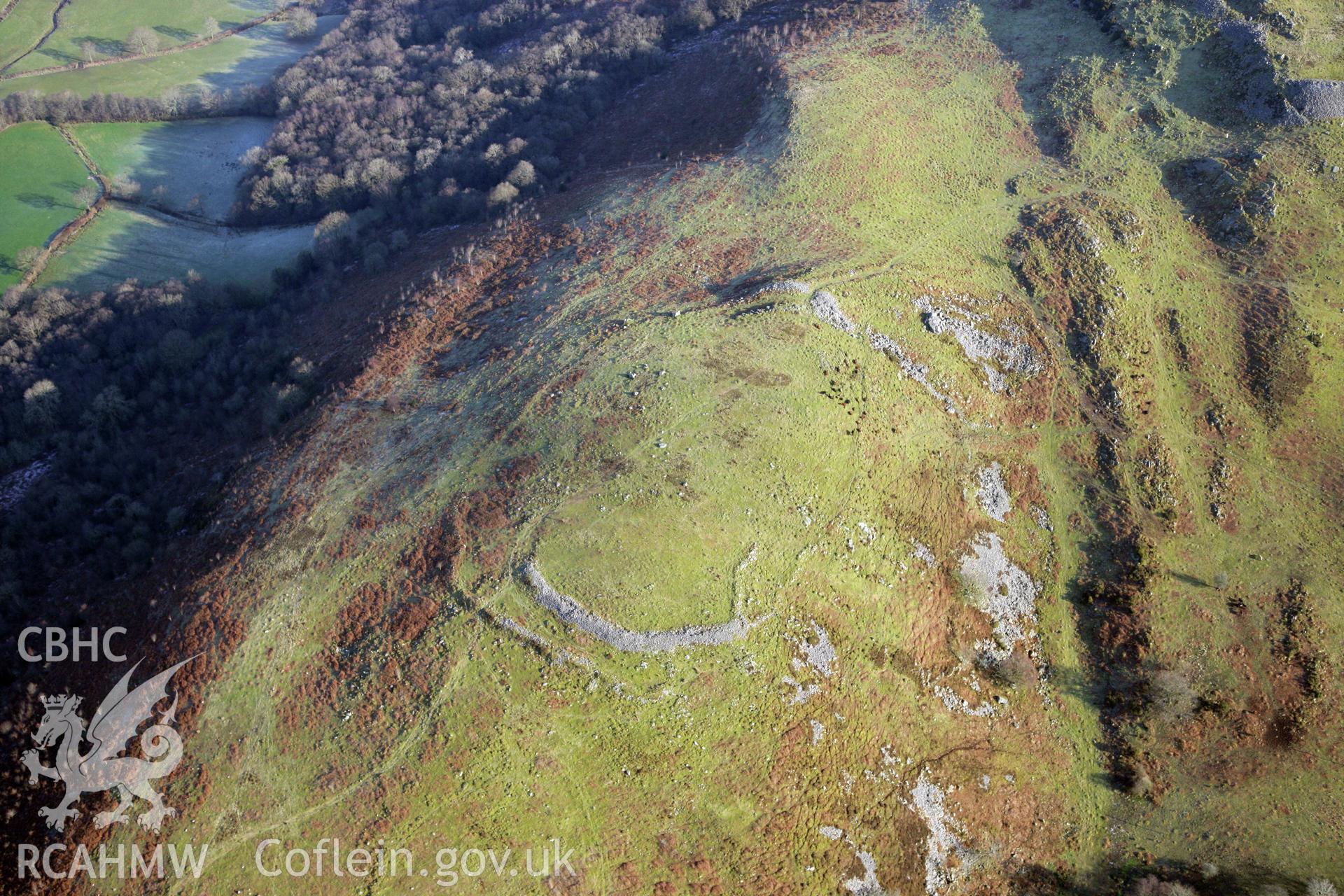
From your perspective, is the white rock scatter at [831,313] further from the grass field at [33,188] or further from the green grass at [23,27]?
the green grass at [23,27]

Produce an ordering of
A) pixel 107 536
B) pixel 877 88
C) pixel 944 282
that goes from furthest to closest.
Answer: pixel 877 88 < pixel 944 282 < pixel 107 536

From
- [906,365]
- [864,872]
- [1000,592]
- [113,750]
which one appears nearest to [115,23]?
[113,750]

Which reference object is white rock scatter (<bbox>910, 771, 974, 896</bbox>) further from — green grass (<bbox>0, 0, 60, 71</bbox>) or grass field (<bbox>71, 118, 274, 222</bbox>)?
green grass (<bbox>0, 0, 60, 71</bbox>)

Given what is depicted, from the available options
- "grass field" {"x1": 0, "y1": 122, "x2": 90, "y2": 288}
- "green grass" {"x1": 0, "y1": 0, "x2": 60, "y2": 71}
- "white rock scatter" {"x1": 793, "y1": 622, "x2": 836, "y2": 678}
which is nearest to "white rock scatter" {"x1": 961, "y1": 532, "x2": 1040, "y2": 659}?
"white rock scatter" {"x1": 793, "y1": 622, "x2": 836, "y2": 678}

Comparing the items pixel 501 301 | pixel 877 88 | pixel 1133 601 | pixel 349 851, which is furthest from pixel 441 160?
pixel 1133 601

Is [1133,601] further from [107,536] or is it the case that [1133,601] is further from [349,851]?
[107,536]
